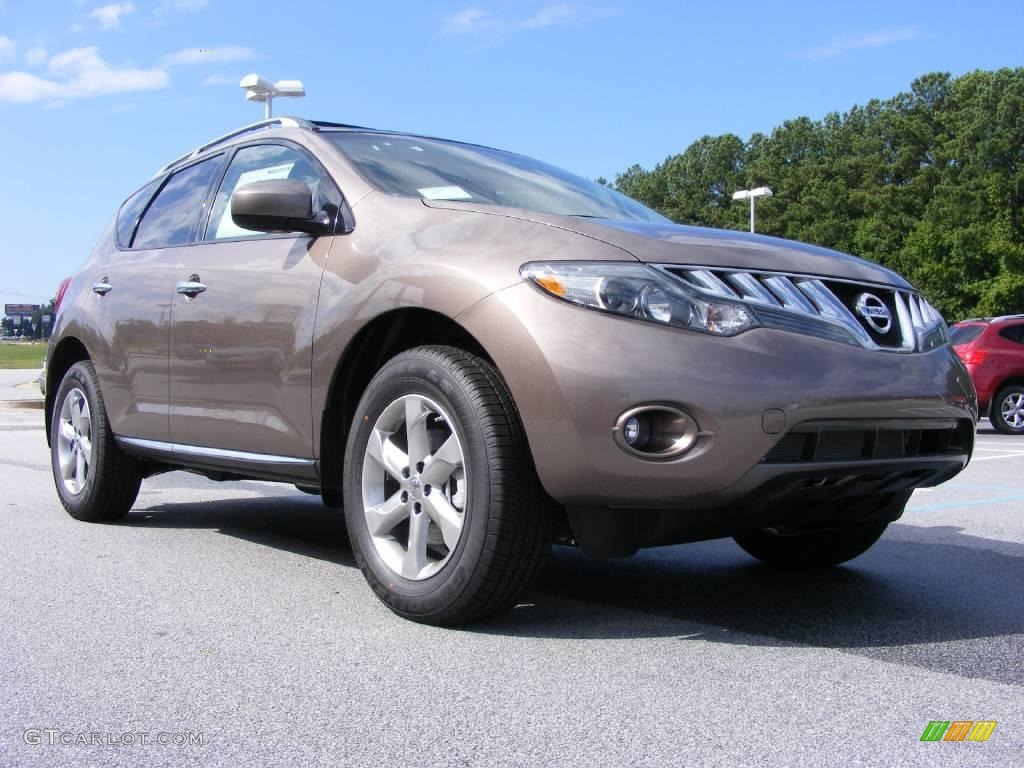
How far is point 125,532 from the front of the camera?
5.18 metres

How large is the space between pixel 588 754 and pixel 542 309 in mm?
1210

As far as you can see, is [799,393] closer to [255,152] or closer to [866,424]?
[866,424]

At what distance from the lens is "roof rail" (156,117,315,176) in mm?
4453

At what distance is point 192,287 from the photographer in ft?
14.6

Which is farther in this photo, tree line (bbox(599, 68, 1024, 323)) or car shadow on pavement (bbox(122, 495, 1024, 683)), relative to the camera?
tree line (bbox(599, 68, 1024, 323))

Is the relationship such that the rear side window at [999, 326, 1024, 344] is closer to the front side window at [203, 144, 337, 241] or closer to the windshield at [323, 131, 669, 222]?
the windshield at [323, 131, 669, 222]

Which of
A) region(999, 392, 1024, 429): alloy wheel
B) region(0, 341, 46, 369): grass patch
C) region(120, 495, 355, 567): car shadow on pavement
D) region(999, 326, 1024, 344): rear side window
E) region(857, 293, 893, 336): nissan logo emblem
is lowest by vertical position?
region(0, 341, 46, 369): grass patch

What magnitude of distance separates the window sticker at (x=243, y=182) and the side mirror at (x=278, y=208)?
480 mm

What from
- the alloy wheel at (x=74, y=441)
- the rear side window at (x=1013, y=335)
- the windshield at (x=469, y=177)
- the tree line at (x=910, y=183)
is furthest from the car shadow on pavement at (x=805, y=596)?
the tree line at (x=910, y=183)

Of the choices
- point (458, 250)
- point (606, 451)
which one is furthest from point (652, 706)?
point (458, 250)

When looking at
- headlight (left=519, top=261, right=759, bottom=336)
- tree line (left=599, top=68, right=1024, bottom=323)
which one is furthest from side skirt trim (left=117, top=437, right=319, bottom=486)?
tree line (left=599, top=68, right=1024, bottom=323)

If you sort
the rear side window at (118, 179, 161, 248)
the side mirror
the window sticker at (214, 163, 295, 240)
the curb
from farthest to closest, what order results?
the curb, the rear side window at (118, 179, 161, 248), the window sticker at (214, 163, 295, 240), the side mirror

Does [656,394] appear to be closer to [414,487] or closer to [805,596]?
[414,487]

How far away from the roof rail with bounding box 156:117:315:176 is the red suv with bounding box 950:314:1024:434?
39.8 feet
